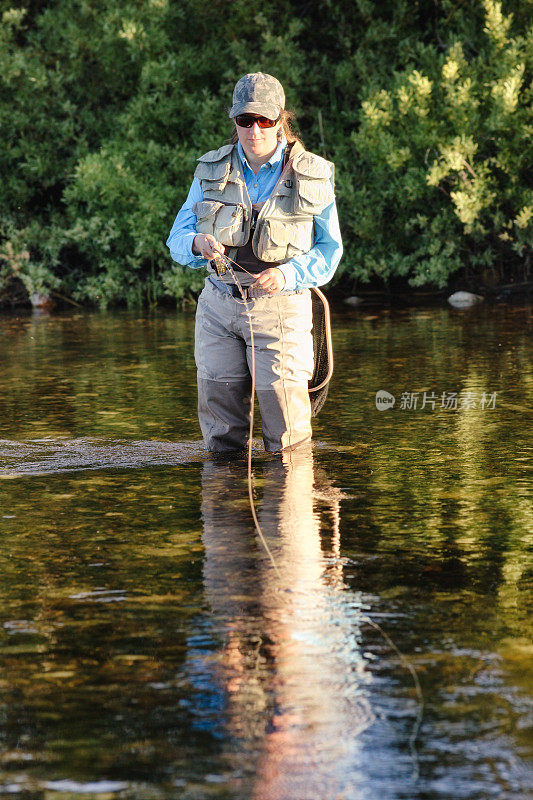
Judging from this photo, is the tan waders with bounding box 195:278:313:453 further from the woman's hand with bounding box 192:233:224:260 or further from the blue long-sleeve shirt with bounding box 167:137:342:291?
the woman's hand with bounding box 192:233:224:260

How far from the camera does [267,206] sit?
628 cm

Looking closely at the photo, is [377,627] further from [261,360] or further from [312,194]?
[312,194]

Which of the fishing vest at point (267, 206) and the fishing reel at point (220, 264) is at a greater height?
the fishing vest at point (267, 206)

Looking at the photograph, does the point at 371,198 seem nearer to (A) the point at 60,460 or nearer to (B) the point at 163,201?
(B) the point at 163,201

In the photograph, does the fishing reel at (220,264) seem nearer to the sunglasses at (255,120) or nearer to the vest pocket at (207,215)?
the vest pocket at (207,215)

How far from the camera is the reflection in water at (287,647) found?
127 inches

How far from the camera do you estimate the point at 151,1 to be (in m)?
17.7

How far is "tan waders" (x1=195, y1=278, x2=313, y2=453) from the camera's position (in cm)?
644

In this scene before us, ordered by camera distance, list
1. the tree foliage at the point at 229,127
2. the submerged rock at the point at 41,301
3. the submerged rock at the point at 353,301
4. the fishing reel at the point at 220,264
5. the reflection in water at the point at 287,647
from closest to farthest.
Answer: the reflection in water at the point at 287,647
the fishing reel at the point at 220,264
the tree foliage at the point at 229,127
the submerged rock at the point at 353,301
the submerged rock at the point at 41,301

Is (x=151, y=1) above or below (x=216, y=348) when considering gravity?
above

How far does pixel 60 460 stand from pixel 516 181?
10.9 metres

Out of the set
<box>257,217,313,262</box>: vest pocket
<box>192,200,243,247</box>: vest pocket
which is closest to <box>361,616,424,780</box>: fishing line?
<box>257,217,313,262</box>: vest pocket

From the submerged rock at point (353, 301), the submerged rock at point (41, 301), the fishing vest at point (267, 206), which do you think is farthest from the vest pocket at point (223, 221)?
the submerged rock at point (41, 301)

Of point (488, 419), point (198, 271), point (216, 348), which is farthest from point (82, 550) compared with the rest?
point (198, 271)
